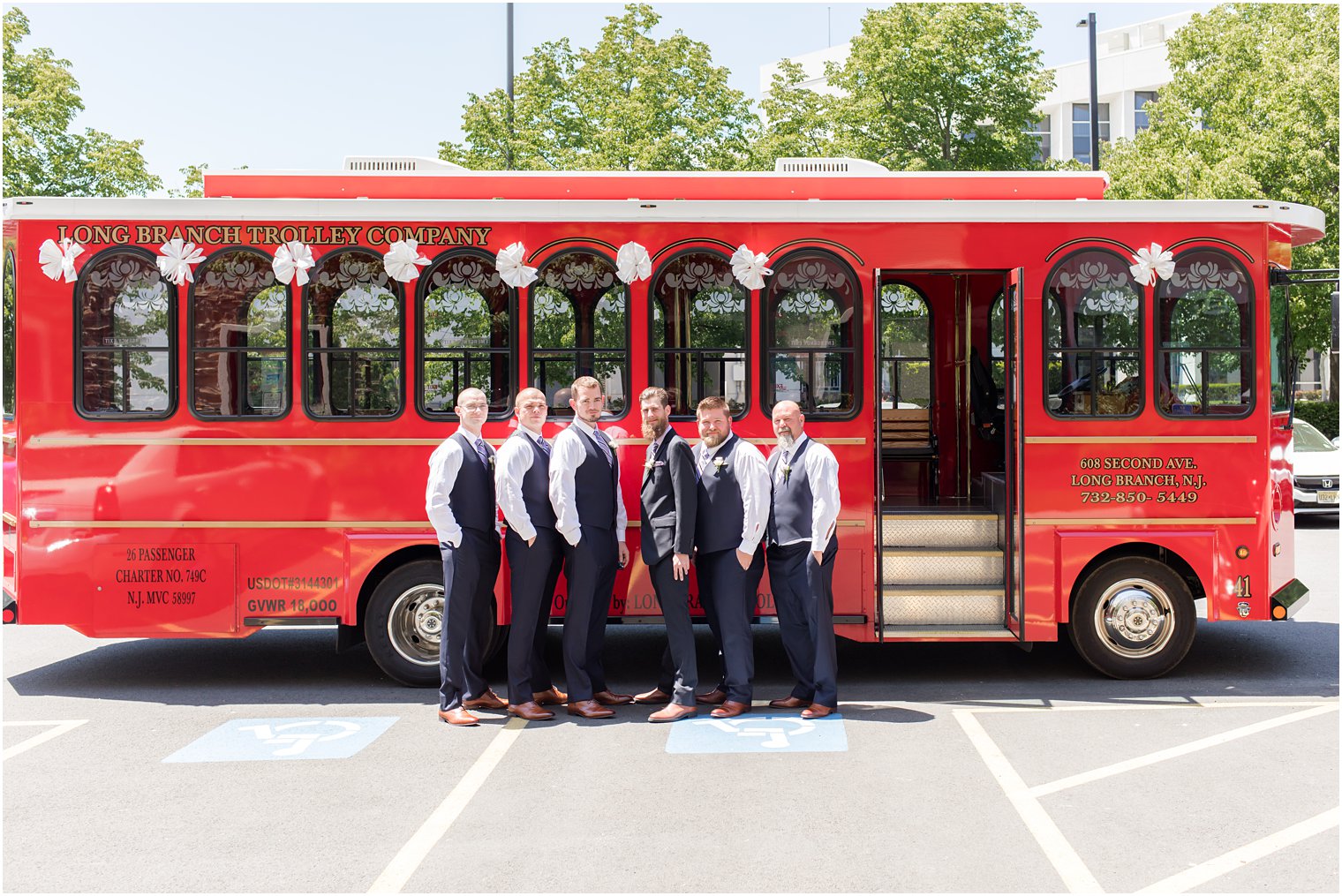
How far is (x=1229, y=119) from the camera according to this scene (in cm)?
2097

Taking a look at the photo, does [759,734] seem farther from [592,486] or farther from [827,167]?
[827,167]

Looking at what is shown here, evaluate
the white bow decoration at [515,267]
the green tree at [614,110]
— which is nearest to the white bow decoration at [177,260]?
the white bow decoration at [515,267]

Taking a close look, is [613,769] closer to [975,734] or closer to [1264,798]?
[975,734]

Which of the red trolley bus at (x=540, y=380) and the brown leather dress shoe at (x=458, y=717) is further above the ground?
the red trolley bus at (x=540, y=380)

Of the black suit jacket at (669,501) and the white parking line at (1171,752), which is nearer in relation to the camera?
the white parking line at (1171,752)

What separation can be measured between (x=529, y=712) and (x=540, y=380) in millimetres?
2046

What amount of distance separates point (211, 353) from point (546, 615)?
269 centimetres

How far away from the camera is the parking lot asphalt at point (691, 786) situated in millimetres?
4402

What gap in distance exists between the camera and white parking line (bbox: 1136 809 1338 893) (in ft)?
13.8

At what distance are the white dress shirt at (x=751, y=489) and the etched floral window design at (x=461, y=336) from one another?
1563 mm

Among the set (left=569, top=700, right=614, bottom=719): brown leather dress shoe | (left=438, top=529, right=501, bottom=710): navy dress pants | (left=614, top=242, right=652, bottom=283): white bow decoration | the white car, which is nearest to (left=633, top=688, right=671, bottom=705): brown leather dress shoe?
(left=569, top=700, right=614, bottom=719): brown leather dress shoe

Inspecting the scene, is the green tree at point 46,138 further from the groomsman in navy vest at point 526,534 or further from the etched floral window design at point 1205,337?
the etched floral window design at point 1205,337

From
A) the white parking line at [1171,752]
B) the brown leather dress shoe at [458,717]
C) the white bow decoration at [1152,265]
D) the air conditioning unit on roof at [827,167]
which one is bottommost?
the white parking line at [1171,752]

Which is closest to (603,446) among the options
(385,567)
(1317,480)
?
(385,567)
